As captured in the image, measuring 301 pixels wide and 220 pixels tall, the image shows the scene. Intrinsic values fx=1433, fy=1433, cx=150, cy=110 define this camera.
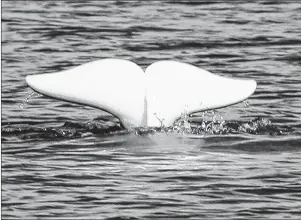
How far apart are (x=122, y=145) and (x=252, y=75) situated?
7.43 metres

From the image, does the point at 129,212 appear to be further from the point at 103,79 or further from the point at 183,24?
the point at 183,24

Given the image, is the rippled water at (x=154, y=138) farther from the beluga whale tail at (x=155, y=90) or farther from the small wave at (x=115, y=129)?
the beluga whale tail at (x=155, y=90)

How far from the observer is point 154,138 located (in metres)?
16.5

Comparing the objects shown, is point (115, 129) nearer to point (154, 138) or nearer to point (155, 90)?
point (155, 90)

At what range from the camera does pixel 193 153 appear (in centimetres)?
1596

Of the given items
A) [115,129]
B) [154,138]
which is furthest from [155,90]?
[115,129]

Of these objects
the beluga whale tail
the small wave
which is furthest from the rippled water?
the beluga whale tail

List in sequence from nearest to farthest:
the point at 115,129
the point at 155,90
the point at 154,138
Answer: the point at 154,138, the point at 155,90, the point at 115,129

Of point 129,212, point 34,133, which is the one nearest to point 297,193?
point 129,212

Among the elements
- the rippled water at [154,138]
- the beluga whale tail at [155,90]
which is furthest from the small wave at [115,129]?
the beluga whale tail at [155,90]

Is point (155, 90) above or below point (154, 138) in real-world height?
above

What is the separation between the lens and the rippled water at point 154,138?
13.9 meters

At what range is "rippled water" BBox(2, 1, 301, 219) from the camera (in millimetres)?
13898

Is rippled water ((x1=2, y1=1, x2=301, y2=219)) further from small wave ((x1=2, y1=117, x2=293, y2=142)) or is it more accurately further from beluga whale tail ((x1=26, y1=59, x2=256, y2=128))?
beluga whale tail ((x1=26, y1=59, x2=256, y2=128))
